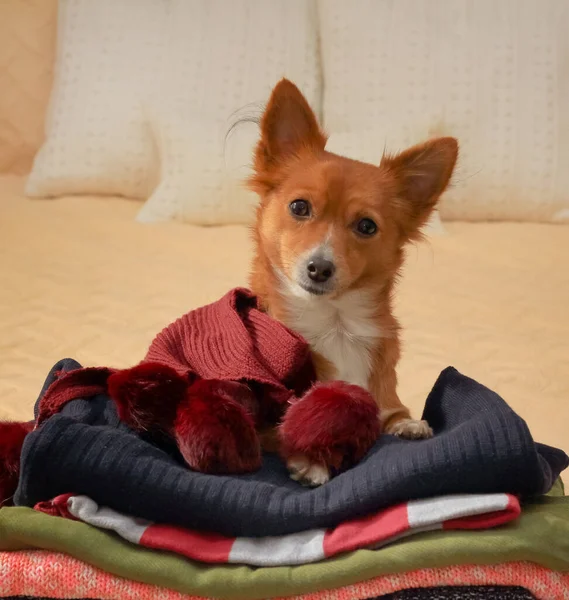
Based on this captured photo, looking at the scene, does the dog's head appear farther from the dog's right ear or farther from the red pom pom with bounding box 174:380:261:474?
the red pom pom with bounding box 174:380:261:474

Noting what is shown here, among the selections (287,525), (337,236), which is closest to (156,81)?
(337,236)

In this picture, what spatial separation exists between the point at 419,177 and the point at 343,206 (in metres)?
0.22

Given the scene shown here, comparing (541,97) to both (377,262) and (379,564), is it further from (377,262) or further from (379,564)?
(379,564)

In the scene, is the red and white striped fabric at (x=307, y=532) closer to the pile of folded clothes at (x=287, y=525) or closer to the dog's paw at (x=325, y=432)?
the pile of folded clothes at (x=287, y=525)

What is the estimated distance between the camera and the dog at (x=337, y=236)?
1278mm

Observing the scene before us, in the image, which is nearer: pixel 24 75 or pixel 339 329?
pixel 339 329

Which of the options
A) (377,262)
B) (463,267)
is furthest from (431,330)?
(377,262)

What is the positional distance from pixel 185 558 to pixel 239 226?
80.6 inches

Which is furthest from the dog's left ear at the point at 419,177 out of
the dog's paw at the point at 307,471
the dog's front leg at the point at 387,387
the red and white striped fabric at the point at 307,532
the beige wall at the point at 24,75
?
the beige wall at the point at 24,75

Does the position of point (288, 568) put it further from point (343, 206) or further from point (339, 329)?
point (343, 206)

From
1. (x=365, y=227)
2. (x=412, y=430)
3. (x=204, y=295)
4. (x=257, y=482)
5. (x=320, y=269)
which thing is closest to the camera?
(x=257, y=482)

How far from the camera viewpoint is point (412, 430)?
3.75 ft

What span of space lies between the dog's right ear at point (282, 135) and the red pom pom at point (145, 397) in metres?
0.54

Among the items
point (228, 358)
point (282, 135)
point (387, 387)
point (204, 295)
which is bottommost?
point (204, 295)
